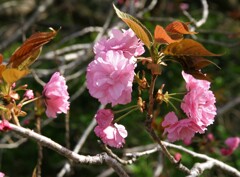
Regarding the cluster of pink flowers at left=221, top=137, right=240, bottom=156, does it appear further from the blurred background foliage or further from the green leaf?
the green leaf

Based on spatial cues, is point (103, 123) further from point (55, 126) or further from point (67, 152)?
point (55, 126)

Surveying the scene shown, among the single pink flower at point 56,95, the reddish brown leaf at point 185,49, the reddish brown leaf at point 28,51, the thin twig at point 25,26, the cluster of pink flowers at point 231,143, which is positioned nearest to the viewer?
the reddish brown leaf at point 185,49

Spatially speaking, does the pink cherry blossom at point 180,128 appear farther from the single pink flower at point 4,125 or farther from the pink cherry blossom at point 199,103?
the single pink flower at point 4,125

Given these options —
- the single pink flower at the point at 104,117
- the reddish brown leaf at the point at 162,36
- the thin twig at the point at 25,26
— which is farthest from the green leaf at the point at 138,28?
the thin twig at the point at 25,26

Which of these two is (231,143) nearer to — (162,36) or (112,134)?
(112,134)

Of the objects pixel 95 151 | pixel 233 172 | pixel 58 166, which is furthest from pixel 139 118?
pixel 233 172

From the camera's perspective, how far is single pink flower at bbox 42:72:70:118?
1.54 metres

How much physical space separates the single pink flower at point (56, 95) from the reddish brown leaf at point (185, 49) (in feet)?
1.25

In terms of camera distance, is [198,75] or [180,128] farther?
[180,128]

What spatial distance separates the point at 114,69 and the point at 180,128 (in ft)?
0.92

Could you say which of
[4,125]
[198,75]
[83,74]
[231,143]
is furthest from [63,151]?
[83,74]

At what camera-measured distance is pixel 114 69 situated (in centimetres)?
136

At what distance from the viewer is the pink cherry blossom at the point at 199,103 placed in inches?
56.1

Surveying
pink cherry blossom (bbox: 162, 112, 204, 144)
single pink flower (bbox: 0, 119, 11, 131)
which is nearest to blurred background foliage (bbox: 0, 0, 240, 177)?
pink cherry blossom (bbox: 162, 112, 204, 144)
